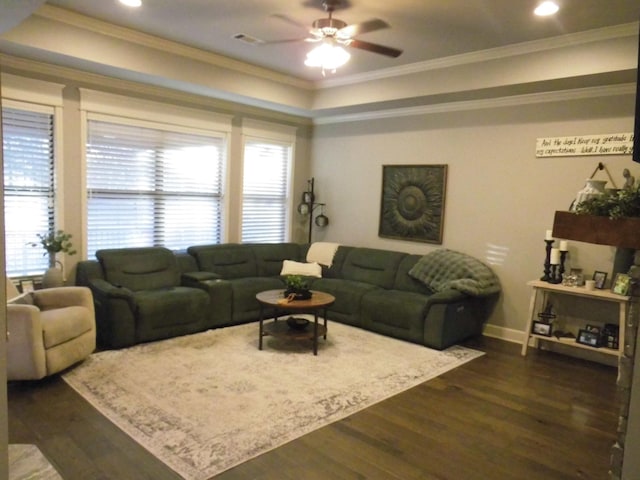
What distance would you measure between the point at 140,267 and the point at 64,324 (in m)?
1.34

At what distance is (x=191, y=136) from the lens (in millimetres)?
5574

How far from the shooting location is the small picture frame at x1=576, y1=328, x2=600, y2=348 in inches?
167

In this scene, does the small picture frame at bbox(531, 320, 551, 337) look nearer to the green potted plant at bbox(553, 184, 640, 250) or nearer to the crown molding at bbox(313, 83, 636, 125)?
the crown molding at bbox(313, 83, 636, 125)

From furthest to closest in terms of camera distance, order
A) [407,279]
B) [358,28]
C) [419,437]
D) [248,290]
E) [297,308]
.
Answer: [407,279], [248,290], [297,308], [358,28], [419,437]

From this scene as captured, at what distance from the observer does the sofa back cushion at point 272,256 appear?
19.7 ft

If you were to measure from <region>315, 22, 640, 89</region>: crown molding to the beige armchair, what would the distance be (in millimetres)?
3685

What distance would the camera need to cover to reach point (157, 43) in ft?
14.8

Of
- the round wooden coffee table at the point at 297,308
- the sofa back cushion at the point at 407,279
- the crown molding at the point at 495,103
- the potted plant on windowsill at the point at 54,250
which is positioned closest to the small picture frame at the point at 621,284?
the crown molding at the point at 495,103

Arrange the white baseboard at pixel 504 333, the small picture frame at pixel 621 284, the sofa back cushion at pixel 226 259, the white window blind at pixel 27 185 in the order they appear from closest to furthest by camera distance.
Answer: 1. the small picture frame at pixel 621 284
2. the white window blind at pixel 27 185
3. the white baseboard at pixel 504 333
4. the sofa back cushion at pixel 226 259

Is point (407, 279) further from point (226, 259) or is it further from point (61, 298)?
A: point (61, 298)

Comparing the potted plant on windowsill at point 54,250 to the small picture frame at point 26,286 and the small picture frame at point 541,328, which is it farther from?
the small picture frame at point 541,328

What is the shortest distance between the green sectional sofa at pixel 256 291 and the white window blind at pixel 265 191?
1.71ft

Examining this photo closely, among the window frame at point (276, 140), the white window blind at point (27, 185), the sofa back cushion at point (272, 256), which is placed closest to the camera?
the white window blind at point (27, 185)

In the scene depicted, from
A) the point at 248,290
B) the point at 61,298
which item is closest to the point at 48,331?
the point at 61,298
